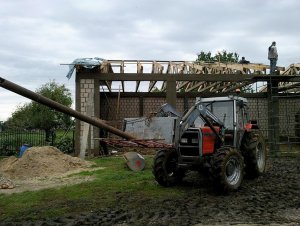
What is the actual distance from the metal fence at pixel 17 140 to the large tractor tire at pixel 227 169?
572 inches

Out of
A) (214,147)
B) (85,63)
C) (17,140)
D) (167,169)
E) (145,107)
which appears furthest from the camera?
(17,140)

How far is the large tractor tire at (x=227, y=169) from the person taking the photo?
31.6 ft

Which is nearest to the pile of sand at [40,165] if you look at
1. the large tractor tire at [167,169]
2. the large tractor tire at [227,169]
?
the large tractor tire at [167,169]

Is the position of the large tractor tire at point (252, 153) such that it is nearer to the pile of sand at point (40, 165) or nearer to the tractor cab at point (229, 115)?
the tractor cab at point (229, 115)

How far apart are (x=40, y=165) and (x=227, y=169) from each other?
7.26m

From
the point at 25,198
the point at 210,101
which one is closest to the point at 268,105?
the point at 210,101

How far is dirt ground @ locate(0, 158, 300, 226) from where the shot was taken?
7555 mm

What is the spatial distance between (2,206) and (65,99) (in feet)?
129

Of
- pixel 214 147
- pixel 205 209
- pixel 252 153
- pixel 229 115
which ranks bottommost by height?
pixel 205 209

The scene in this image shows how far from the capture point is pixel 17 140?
22.5 metres

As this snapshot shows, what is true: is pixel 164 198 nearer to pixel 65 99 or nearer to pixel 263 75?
pixel 263 75

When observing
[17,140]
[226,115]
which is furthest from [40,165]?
[17,140]

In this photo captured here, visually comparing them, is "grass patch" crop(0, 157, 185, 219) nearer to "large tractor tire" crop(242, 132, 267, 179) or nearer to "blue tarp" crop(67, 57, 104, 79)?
"large tractor tire" crop(242, 132, 267, 179)

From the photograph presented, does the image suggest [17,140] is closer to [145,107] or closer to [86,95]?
[86,95]
